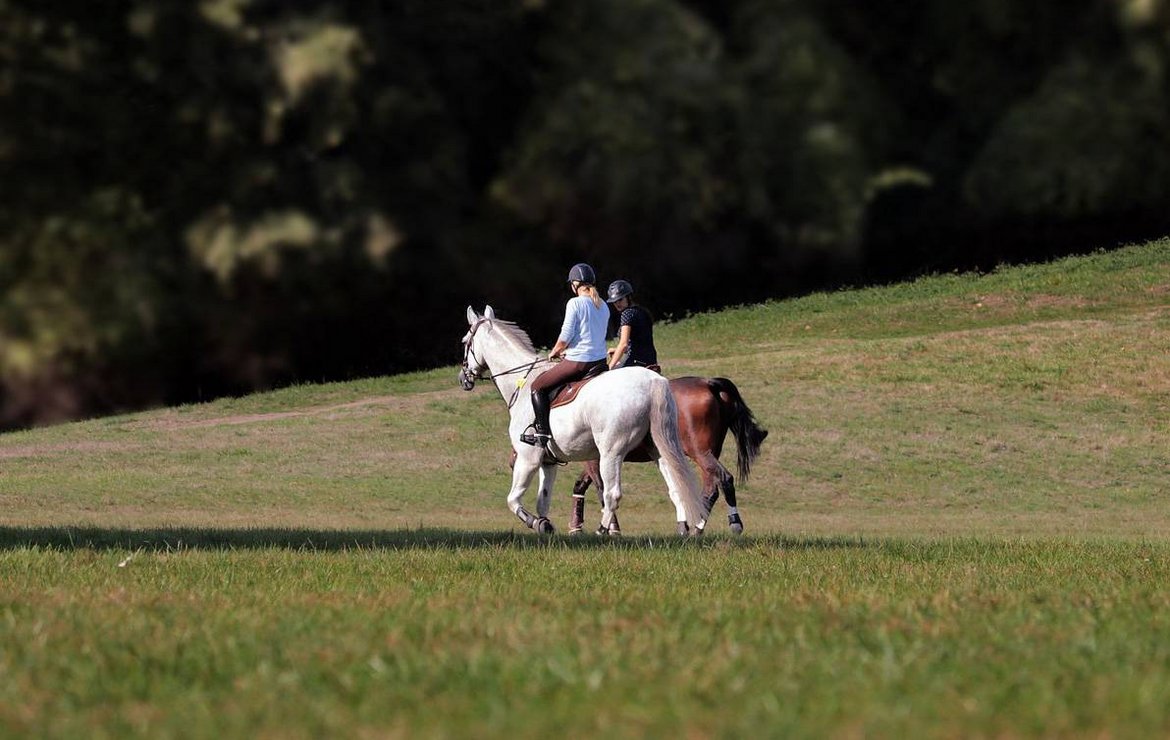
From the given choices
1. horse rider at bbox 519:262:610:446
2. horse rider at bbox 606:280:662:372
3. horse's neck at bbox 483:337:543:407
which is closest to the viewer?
horse rider at bbox 519:262:610:446

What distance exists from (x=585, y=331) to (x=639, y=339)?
1214 millimetres

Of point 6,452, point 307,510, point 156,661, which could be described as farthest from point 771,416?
point 156,661

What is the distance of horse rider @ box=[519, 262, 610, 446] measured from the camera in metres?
14.9

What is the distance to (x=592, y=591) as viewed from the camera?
845 cm

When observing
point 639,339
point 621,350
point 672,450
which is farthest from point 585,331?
point 672,450

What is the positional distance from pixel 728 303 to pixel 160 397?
350cm

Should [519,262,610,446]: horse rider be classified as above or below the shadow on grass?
above

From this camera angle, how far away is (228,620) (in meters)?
6.89

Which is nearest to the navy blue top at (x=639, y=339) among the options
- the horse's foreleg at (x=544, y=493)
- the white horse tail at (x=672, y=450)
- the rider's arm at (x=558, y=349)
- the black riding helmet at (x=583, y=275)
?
the rider's arm at (x=558, y=349)

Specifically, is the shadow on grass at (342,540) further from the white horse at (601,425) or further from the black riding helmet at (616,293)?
the black riding helmet at (616,293)

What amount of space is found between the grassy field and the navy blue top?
0.96 m

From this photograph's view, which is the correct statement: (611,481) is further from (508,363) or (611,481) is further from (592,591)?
(592,591)

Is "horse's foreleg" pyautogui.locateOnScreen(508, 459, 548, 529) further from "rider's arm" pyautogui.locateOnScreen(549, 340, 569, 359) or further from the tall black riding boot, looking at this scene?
"rider's arm" pyautogui.locateOnScreen(549, 340, 569, 359)

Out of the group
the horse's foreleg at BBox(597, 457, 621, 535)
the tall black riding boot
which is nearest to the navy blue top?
the tall black riding boot
